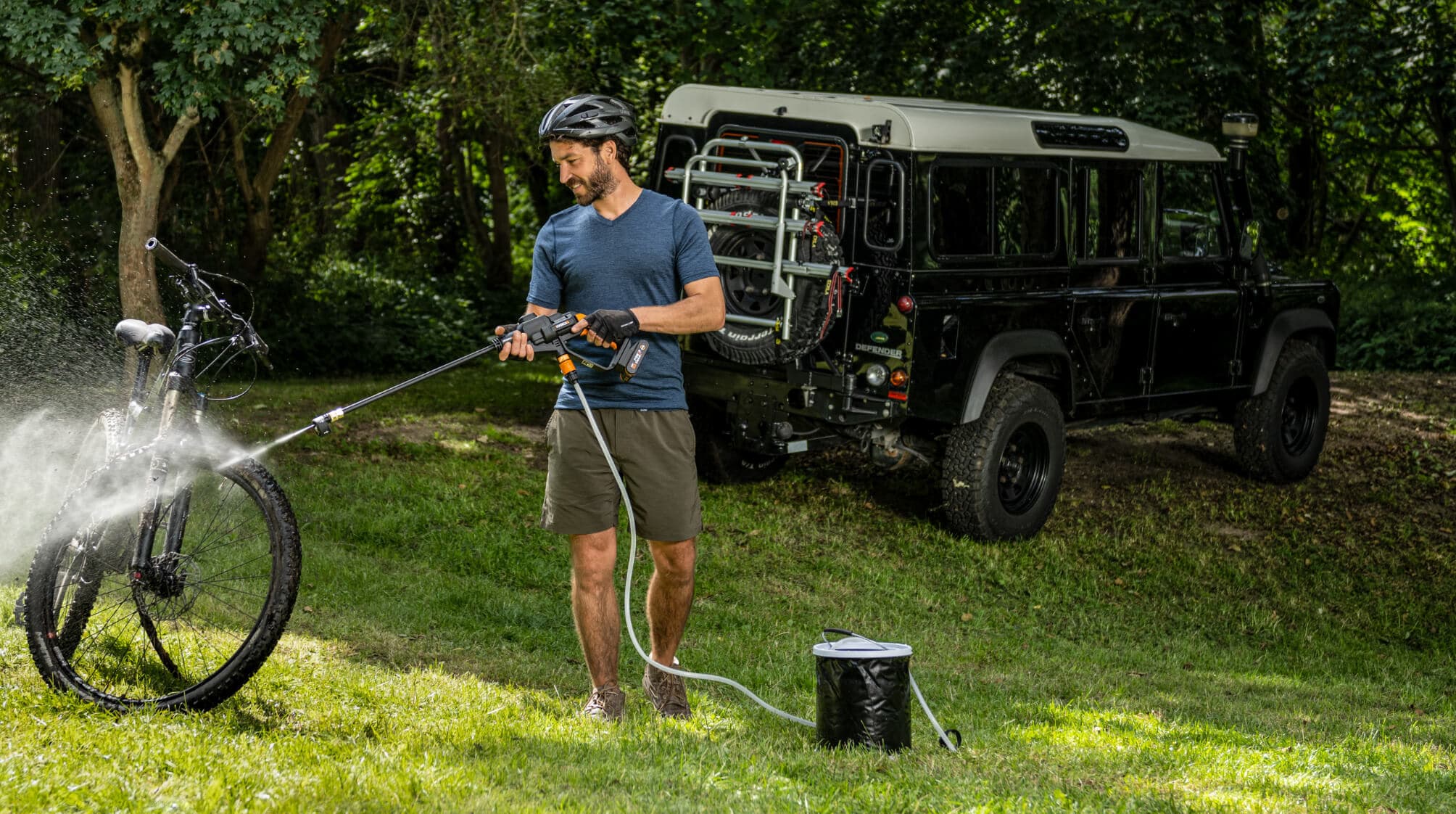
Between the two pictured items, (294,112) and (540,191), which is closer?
(294,112)

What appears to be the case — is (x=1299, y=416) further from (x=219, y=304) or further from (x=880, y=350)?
(x=219, y=304)

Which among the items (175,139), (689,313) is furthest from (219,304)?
(175,139)

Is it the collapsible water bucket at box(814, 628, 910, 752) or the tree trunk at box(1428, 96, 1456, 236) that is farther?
the tree trunk at box(1428, 96, 1456, 236)

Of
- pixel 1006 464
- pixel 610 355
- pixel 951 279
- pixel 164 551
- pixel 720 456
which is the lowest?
pixel 720 456

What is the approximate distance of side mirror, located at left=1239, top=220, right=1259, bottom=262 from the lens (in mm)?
9992

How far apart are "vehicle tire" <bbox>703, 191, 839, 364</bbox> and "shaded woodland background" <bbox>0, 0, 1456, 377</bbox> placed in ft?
9.34

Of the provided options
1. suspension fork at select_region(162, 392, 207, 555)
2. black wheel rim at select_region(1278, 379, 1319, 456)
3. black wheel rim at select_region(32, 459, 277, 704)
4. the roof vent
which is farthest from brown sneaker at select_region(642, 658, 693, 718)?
black wheel rim at select_region(1278, 379, 1319, 456)

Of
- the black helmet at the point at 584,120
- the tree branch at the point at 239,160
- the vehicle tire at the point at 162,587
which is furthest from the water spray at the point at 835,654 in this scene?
the tree branch at the point at 239,160

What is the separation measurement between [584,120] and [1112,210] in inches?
211

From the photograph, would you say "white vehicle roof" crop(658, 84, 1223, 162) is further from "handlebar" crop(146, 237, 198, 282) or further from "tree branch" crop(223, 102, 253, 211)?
"tree branch" crop(223, 102, 253, 211)

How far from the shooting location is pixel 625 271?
4.78 meters

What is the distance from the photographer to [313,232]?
828 inches

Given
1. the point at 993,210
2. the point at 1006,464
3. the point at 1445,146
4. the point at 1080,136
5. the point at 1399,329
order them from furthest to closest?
the point at 1445,146 → the point at 1399,329 → the point at 1006,464 → the point at 1080,136 → the point at 993,210

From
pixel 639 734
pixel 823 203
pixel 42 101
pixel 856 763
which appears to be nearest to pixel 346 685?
pixel 639 734
